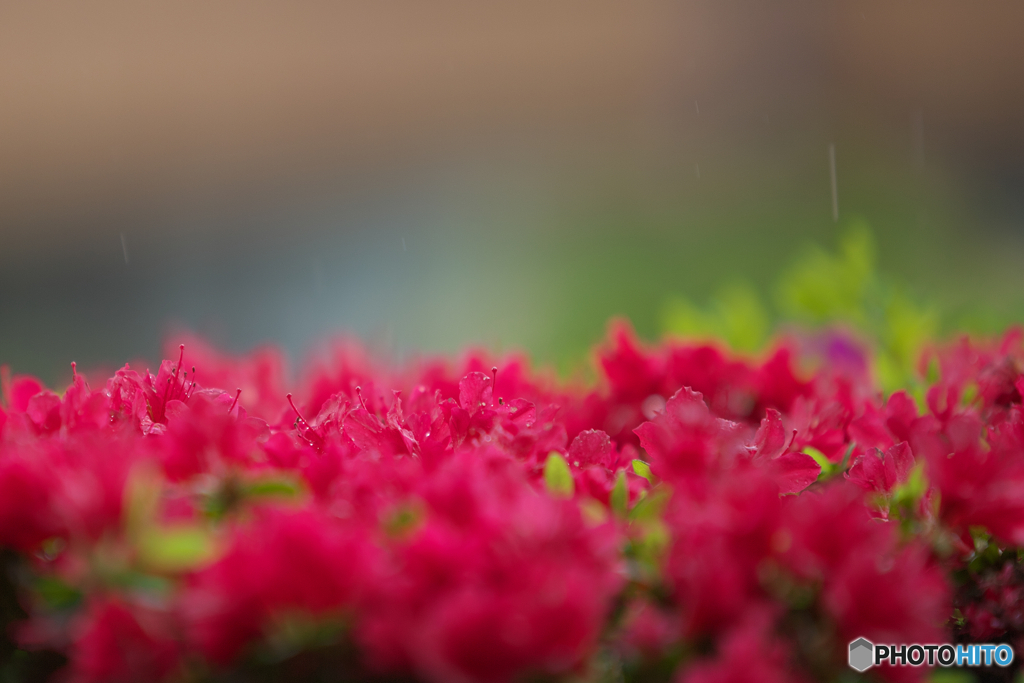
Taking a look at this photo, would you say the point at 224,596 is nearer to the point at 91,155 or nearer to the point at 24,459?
the point at 24,459

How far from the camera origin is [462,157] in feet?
12.0

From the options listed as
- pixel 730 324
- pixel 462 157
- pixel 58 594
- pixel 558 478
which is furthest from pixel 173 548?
pixel 462 157

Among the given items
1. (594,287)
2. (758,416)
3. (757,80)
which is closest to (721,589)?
(758,416)

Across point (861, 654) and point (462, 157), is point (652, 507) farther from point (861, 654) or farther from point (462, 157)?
point (462, 157)

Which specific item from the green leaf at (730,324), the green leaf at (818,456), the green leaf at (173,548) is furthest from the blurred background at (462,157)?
the green leaf at (173,548)

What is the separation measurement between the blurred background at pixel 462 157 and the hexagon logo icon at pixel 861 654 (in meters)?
2.18

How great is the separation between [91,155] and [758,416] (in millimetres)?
4028

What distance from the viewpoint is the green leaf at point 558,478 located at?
398 millimetres

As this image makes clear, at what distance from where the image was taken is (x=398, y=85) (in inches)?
149

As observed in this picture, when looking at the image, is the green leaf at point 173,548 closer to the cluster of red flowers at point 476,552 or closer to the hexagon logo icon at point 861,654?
the cluster of red flowers at point 476,552

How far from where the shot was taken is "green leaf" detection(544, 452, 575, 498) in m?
0.40

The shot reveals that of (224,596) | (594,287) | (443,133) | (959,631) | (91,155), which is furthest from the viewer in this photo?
(91,155)

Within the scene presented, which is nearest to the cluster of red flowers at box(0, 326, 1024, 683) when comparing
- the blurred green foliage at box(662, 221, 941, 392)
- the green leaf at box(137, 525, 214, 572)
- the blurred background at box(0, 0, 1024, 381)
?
the green leaf at box(137, 525, 214, 572)

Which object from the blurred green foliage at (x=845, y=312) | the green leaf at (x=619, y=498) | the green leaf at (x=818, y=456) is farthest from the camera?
the blurred green foliage at (x=845, y=312)
